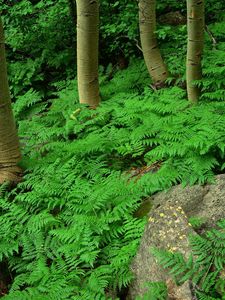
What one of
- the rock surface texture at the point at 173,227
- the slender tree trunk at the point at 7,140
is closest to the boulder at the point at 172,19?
the slender tree trunk at the point at 7,140

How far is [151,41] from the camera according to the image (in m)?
7.15

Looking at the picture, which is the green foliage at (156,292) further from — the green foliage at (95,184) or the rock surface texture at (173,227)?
the green foliage at (95,184)

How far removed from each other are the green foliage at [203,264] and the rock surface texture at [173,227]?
0.28 feet

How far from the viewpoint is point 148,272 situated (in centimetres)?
334

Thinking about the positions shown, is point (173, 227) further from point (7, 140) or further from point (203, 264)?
point (7, 140)

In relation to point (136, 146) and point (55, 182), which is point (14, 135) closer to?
point (55, 182)

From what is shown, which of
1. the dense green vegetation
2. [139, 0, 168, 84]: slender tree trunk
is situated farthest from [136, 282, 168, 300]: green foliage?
[139, 0, 168, 84]: slender tree trunk

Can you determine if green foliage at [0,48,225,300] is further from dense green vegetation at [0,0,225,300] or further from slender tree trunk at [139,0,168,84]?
slender tree trunk at [139,0,168,84]

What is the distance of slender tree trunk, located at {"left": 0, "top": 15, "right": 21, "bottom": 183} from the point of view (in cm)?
525

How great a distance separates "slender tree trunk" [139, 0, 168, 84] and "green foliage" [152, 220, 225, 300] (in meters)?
4.49

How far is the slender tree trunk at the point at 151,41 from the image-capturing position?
7020 millimetres

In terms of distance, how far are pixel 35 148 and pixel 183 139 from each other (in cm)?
261

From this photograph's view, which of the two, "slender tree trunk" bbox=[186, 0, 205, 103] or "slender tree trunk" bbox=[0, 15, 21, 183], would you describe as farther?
"slender tree trunk" bbox=[186, 0, 205, 103]

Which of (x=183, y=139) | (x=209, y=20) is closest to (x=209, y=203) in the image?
(x=183, y=139)
